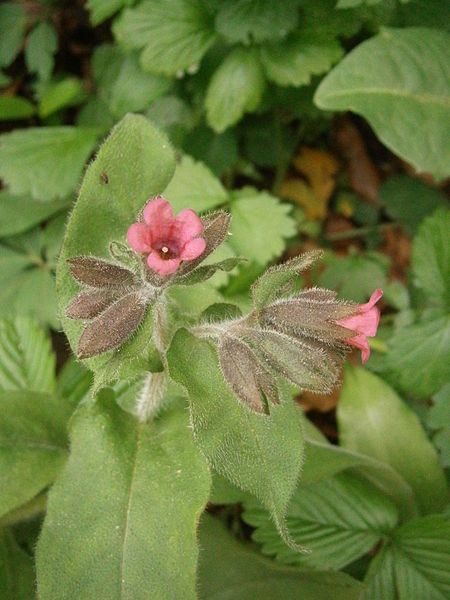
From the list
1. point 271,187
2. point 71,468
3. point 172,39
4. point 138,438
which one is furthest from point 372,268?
point 71,468

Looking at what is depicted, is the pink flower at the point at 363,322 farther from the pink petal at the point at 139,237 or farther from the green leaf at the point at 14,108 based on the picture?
the green leaf at the point at 14,108

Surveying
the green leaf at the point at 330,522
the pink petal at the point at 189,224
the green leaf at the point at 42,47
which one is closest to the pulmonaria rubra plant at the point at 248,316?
the pink petal at the point at 189,224

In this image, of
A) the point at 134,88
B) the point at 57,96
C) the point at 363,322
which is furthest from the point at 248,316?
the point at 57,96

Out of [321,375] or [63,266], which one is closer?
[321,375]

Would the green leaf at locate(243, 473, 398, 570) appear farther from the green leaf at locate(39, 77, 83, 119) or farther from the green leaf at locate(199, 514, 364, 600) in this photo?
the green leaf at locate(39, 77, 83, 119)

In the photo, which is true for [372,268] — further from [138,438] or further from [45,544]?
[45,544]

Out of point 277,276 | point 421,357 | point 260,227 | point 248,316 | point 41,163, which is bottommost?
point 421,357

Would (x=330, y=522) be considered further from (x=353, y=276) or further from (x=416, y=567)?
(x=353, y=276)
